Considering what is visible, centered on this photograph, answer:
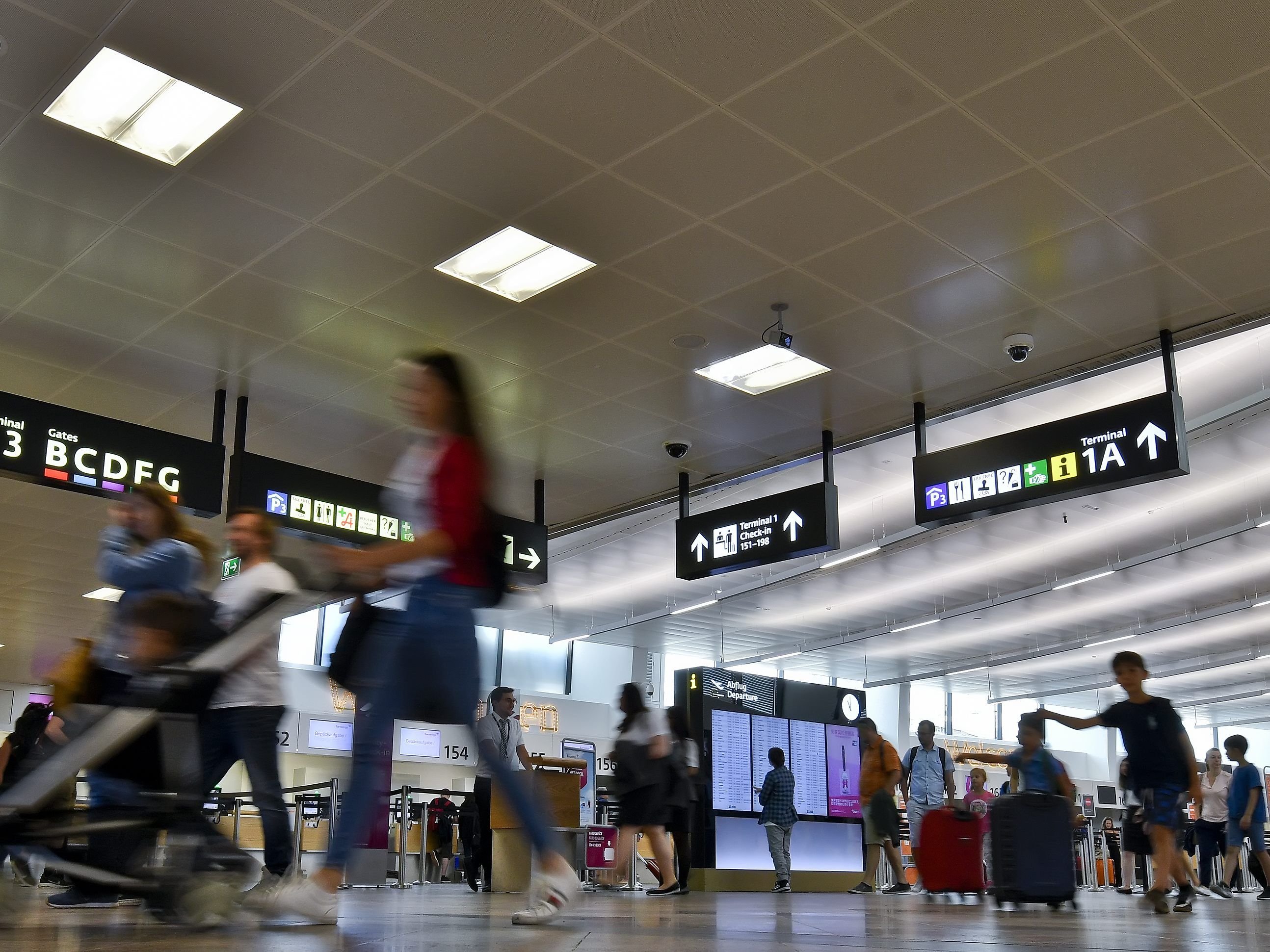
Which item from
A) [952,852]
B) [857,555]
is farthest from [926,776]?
[857,555]

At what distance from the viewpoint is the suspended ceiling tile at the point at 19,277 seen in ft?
22.8

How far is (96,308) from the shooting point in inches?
297

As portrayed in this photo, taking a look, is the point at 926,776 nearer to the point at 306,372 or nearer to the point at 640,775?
the point at 640,775

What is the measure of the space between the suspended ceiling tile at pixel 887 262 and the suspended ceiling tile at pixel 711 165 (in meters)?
0.85

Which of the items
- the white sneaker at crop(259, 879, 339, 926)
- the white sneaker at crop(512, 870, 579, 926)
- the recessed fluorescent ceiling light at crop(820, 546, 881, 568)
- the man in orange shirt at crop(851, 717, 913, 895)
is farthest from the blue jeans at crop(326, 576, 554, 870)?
the recessed fluorescent ceiling light at crop(820, 546, 881, 568)

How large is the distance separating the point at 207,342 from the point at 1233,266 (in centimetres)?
662

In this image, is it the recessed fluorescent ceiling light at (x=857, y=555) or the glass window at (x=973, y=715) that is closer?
the recessed fluorescent ceiling light at (x=857, y=555)

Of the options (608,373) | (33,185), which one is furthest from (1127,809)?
(33,185)

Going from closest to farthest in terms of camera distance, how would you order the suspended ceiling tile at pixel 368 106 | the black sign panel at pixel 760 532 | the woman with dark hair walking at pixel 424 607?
1. the woman with dark hair walking at pixel 424 607
2. the suspended ceiling tile at pixel 368 106
3. the black sign panel at pixel 760 532

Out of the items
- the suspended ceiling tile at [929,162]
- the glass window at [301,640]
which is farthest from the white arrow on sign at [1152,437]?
the glass window at [301,640]

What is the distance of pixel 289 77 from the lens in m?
5.35

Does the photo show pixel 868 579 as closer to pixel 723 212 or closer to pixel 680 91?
pixel 723 212

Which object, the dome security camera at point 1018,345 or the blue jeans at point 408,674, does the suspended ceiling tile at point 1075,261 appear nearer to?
the dome security camera at point 1018,345

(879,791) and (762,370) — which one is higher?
(762,370)
